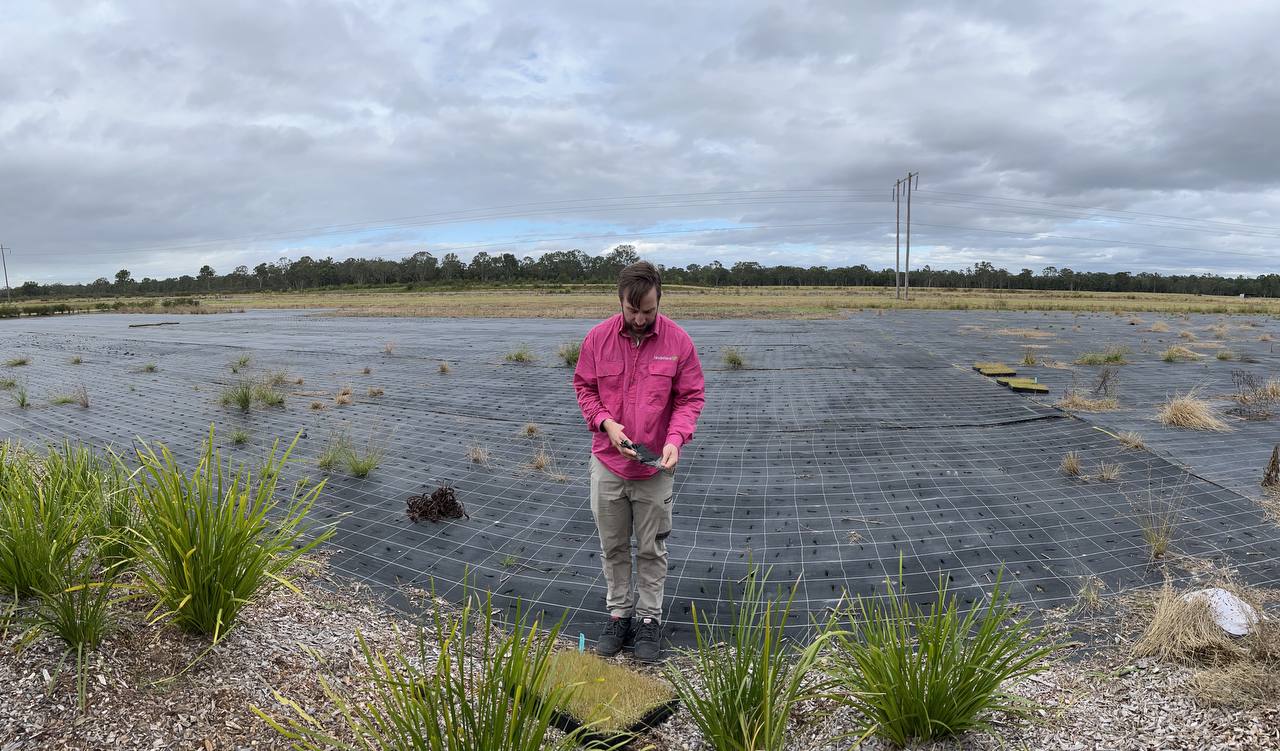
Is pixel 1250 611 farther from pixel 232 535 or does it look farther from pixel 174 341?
pixel 174 341

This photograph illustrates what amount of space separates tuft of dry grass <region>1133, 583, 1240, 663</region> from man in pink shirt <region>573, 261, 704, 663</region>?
2.16 metres

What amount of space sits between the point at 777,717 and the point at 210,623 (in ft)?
7.46

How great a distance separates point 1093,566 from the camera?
377 centimetres

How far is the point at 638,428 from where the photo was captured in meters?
2.83

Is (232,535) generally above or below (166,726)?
above

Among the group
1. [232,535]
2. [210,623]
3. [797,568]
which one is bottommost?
[797,568]

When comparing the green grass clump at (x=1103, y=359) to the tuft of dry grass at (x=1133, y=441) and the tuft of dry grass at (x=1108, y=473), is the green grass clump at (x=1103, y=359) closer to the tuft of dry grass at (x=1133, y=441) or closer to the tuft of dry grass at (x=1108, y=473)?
the tuft of dry grass at (x=1133, y=441)

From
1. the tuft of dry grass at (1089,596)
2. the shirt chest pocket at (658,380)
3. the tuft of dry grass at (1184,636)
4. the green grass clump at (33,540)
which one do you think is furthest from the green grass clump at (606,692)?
the tuft of dry grass at (1089,596)

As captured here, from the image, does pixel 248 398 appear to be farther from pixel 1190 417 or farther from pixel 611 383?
pixel 1190 417

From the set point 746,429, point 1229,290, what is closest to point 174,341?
point 746,429

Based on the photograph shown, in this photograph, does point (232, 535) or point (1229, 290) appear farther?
point (1229, 290)

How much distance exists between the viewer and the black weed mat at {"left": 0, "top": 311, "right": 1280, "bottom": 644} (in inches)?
151

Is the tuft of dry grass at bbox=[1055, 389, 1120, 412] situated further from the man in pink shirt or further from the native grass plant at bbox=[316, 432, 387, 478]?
the native grass plant at bbox=[316, 432, 387, 478]

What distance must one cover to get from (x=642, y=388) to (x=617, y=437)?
0.84 ft
